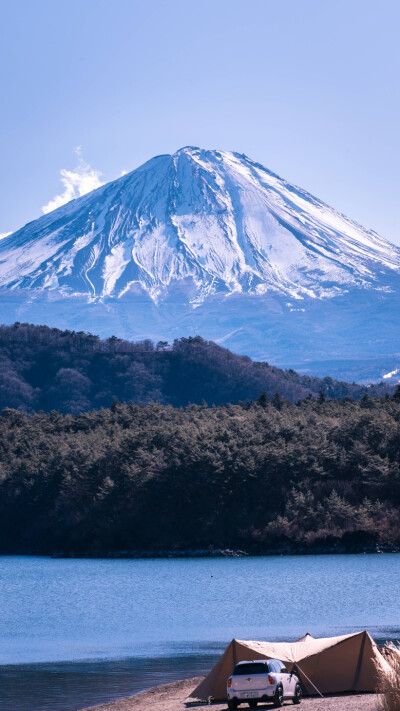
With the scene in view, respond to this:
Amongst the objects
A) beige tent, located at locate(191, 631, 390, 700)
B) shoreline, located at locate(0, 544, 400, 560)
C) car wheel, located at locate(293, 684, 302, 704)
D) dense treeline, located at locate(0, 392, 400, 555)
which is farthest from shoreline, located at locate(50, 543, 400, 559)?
car wheel, located at locate(293, 684, 302, 704)

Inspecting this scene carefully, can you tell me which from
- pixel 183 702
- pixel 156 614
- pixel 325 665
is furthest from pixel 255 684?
pixel 156 614

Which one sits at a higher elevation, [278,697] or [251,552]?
[251,552]

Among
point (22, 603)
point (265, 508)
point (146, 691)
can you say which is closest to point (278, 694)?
point (146, 691)

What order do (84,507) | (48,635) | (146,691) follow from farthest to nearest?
(84,507)
(48,635)
(146,691)

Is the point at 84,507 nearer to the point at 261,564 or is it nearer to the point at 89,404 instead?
the point at 261,564

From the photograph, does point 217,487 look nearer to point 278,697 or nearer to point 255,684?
point 278,697

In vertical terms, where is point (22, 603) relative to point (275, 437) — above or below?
below

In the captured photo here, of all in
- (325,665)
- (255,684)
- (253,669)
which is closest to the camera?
(255,684)
